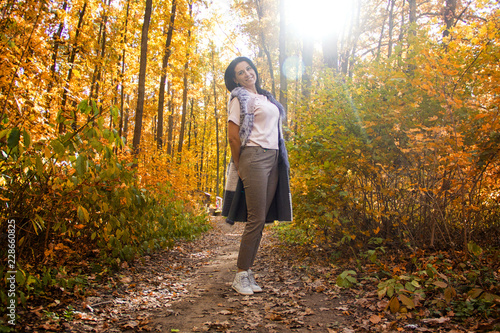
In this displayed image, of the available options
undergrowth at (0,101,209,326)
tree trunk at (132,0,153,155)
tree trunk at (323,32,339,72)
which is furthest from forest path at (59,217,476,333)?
tree trunk at (323,32,339,72)

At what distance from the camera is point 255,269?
4.41 metres

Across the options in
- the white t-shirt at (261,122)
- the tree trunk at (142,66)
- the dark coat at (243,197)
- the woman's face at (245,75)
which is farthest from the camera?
the tree trunk at (142,66)

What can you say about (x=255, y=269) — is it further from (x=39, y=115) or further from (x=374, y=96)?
(x=39, y=115)

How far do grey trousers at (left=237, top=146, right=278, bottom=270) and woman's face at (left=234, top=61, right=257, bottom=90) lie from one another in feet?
2.62

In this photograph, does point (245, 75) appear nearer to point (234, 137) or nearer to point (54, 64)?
point (234, 137)

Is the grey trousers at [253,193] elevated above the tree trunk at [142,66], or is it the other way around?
the tree trunk at [142,66]

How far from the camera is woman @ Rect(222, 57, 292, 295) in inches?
128

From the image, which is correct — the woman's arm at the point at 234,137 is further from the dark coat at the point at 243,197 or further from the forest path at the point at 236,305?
the forest path at the point at 236,305

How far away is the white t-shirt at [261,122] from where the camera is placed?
3.29m

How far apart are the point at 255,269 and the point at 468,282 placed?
2494mm

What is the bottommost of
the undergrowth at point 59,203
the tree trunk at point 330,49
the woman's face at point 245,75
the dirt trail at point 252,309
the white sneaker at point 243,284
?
the dirt trail at point 252,309

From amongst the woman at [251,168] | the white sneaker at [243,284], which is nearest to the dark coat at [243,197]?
the woman at [251,168]

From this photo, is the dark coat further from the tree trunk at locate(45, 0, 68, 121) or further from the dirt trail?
the tree trunk at locate(45, 0, 68, 121)

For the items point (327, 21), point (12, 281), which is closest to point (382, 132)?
point (12, 281)
